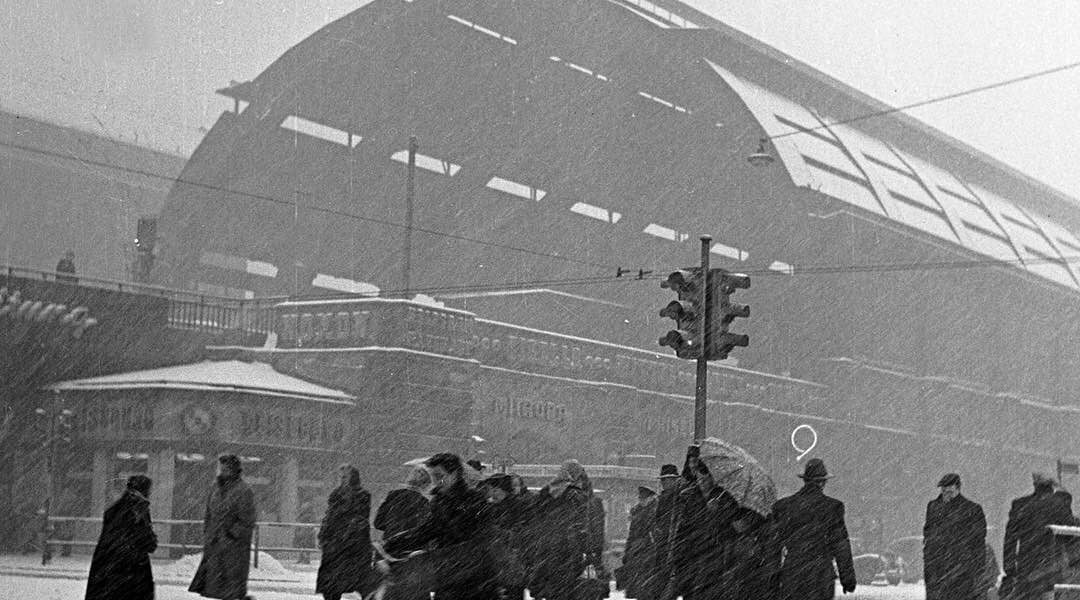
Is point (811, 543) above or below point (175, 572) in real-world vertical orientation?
above

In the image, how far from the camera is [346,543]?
560 inches

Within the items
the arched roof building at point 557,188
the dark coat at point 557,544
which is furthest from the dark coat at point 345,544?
the arched roof building at point 557,188

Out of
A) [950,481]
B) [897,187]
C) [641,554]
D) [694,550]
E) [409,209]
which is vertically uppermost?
[897,187]

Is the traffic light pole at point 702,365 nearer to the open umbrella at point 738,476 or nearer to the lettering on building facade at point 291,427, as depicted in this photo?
the open umbrella at point 738,476

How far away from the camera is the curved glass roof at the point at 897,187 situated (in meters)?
44.7

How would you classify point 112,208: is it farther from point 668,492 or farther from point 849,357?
point 668,492

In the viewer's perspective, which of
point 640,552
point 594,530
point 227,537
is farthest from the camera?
point 640,552

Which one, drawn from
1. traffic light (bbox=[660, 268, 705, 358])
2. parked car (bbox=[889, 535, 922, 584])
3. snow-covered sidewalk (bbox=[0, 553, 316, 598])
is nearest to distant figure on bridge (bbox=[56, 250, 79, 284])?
snow-covered sidewalk (bbox=[0, 553, 316, 598])

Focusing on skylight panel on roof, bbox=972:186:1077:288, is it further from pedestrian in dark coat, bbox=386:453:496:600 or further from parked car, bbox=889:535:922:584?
pedestrian in dark coat, bbox=386:453:496:600

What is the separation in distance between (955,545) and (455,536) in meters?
6.30

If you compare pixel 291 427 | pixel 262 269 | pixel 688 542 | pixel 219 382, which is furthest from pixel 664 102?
pixel 688 542

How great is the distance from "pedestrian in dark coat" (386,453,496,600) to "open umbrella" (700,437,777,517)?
1342 millimetres

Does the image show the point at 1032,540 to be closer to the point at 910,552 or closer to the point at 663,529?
the point at 663,529

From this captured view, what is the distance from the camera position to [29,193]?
156 ft
